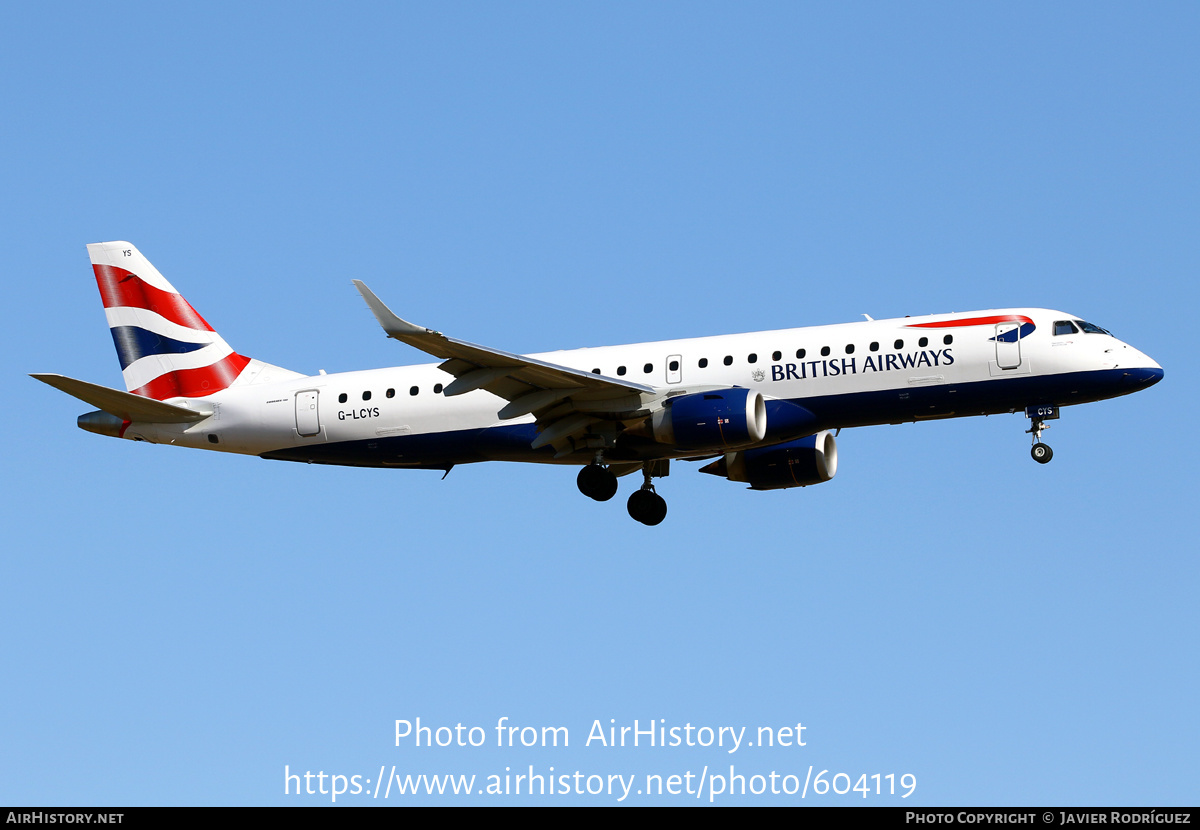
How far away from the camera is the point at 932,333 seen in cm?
3497

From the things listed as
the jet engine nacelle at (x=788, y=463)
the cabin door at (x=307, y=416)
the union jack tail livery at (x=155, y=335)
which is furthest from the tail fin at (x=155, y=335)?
the jet engine nacelle at (x=788, y=463)

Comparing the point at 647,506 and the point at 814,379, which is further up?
the point at 814,379

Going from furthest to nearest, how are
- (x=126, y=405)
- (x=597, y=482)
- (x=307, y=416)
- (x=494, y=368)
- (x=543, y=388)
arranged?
(x=307, y=416)
(x=126, y=405)
(x=597, y=482)
(x=543, y=388)
(x=494, y=368)

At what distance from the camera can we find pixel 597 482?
122 feet

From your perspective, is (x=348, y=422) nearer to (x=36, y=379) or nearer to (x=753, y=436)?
(x=36, y=379)

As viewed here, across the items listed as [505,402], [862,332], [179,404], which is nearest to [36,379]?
[179,404]

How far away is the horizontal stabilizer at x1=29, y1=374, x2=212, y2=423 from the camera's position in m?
35.7

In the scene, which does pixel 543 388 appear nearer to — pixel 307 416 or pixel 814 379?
pixel 814 379

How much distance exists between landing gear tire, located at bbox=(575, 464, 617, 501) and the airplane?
3cm

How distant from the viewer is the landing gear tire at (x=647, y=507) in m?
38.6

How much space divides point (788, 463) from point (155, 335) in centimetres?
1712

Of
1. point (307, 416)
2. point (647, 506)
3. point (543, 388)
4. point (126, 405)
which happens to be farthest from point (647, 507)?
point (126, 405)

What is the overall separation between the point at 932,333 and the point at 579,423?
836 cm

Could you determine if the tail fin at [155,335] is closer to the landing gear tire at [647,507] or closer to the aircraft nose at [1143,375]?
the landing gear tire at [647,507]
